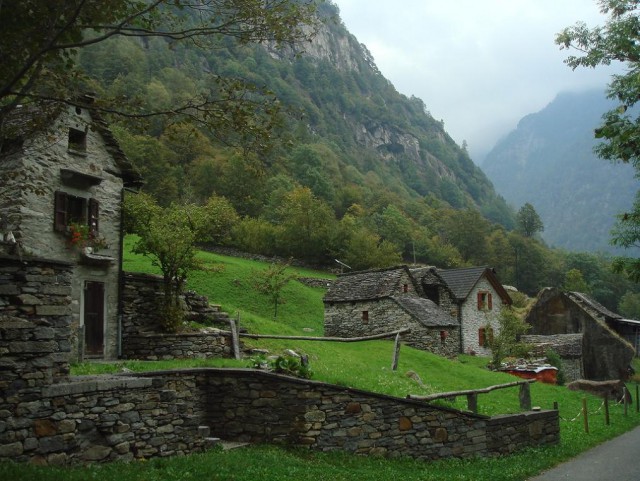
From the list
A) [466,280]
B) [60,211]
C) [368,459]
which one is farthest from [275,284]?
[368,459]

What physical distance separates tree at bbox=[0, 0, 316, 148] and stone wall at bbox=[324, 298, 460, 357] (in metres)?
24.7

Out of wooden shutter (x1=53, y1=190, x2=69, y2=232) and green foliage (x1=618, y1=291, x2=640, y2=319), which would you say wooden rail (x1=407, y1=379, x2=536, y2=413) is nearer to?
wooden shutter (x1=53, y1=190, x2=69, y2=232)

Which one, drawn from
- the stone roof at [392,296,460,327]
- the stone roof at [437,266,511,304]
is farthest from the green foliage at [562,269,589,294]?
the stone roof at [392,296,460,327]

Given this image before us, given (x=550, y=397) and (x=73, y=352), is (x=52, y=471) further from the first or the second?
(x=550, y=397)

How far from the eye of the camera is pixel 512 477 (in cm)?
1137

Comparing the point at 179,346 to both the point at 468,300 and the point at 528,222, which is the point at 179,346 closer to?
the point at 468,300

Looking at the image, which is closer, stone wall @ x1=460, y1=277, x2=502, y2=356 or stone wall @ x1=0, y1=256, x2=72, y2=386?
stone wall @ x1=0, y1=256, x2=72, y2=386

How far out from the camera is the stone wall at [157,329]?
17.1 metres

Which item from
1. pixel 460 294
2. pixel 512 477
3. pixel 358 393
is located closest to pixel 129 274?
pixel 358 393

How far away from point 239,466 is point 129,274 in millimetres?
11180

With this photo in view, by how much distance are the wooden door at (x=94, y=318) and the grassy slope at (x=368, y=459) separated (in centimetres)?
484

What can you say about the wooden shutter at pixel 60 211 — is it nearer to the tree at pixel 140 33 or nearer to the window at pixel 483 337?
the tree at pixel 140 33

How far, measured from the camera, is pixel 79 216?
1816cm

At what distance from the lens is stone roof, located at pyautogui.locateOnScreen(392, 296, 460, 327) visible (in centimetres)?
3189
